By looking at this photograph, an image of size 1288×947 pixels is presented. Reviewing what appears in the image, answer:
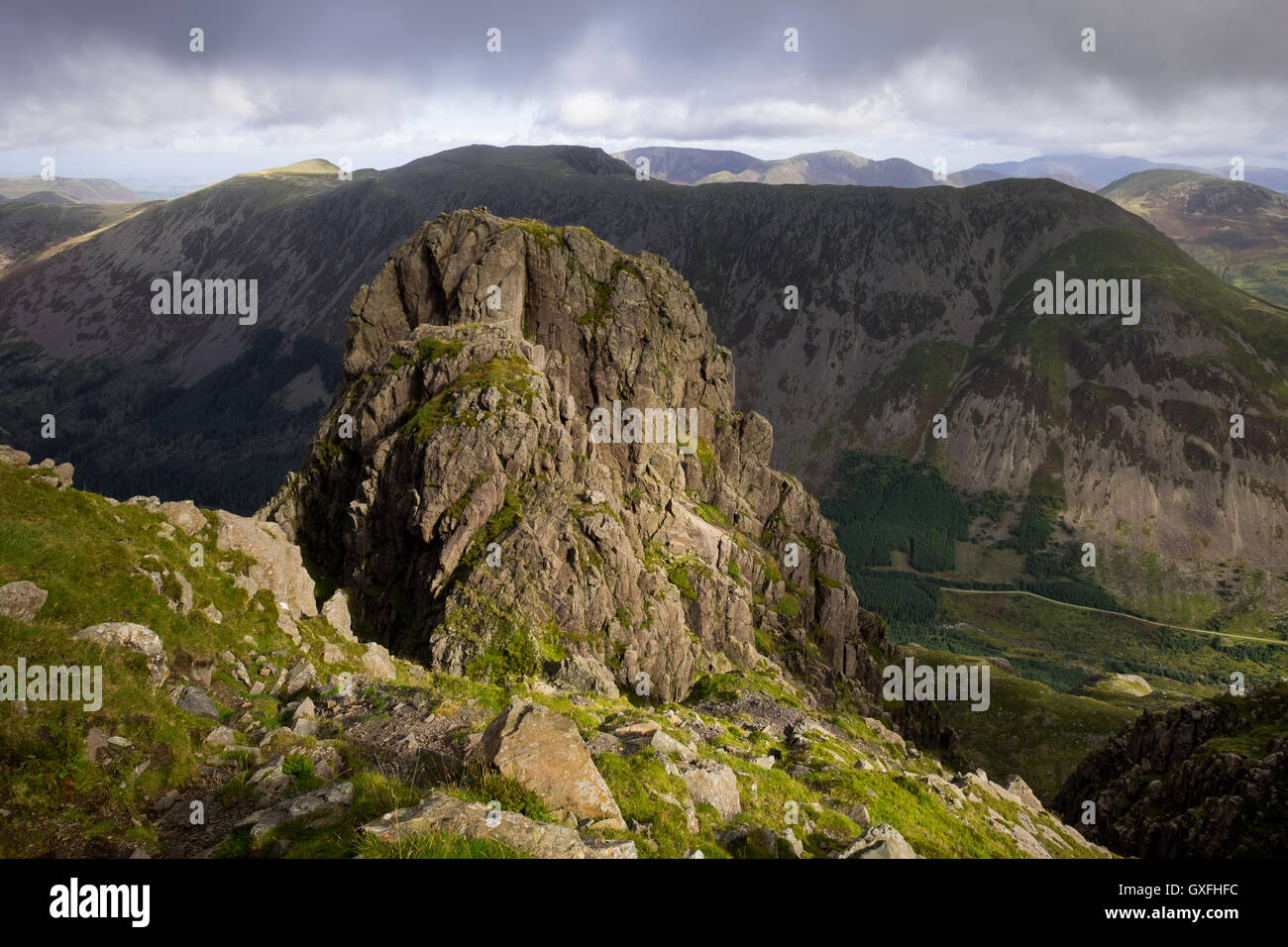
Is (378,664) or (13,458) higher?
(13,458)

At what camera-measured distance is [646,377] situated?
102 m

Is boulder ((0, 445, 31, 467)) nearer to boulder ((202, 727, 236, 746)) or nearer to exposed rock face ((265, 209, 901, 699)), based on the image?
exposed rock face ((265, 209, 901, 699))

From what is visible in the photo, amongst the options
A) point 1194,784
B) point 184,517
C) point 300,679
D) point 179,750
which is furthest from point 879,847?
point 1194,784

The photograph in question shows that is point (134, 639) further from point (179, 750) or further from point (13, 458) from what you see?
point (13, 458)

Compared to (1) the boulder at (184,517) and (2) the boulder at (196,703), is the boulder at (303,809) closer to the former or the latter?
(2) the boulder at (196,703)

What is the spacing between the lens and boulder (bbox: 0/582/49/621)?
56.7ft

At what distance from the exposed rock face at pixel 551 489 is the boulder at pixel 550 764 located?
70.9 ft

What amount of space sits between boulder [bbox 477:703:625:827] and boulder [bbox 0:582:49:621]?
508 inches

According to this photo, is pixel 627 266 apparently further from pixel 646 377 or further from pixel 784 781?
pixel 784 781

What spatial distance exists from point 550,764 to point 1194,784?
63.5m

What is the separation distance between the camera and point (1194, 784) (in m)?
53.4

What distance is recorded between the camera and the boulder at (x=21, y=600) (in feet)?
56.7

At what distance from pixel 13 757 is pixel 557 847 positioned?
466 inches
